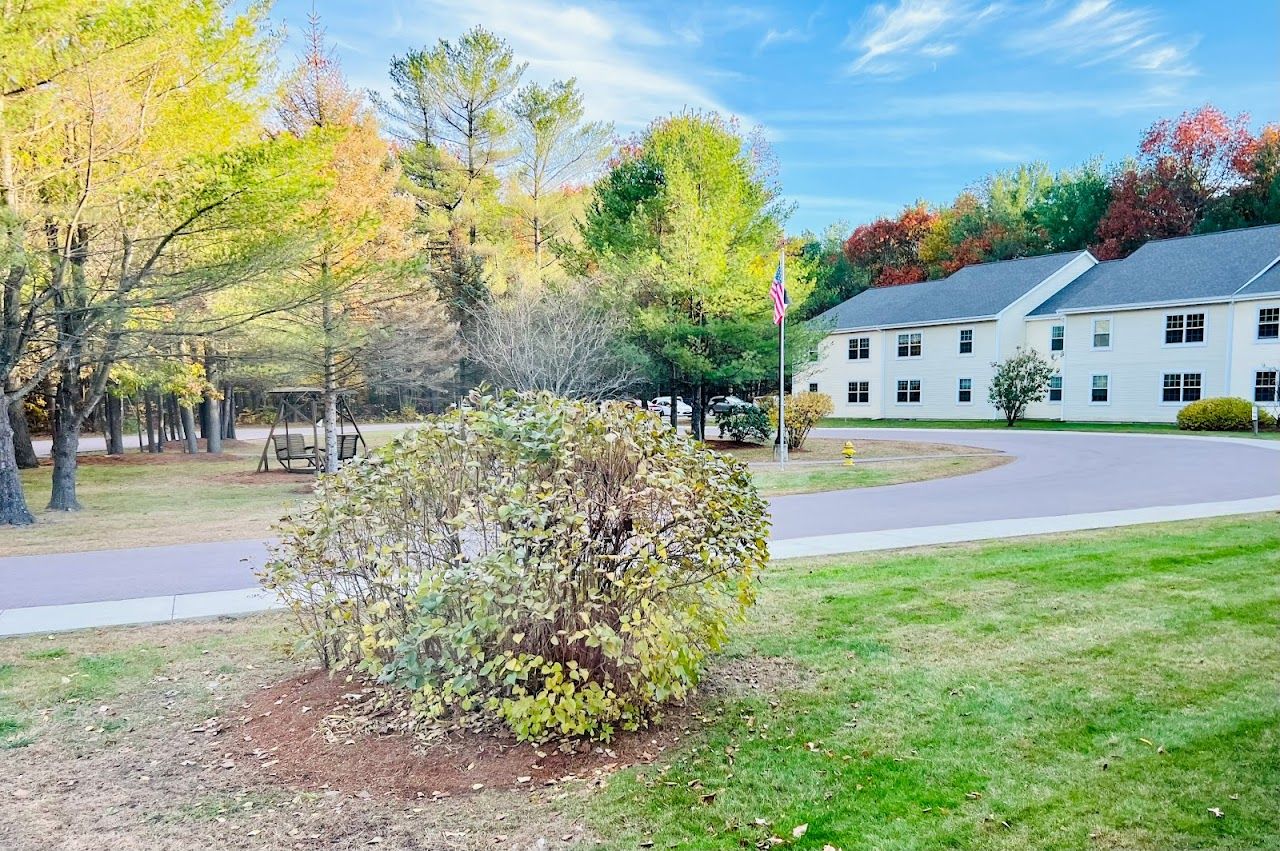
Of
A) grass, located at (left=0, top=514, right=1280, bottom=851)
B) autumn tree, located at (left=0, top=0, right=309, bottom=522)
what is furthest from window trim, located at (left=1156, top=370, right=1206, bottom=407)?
autumn tree, located at (left=0, top=0, right=309, bottom=522)

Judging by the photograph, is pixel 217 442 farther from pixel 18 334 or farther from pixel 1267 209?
pixel 1267 209

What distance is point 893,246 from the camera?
164ft

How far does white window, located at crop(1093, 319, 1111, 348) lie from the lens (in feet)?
94.0

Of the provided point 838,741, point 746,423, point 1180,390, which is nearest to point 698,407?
point 746,423

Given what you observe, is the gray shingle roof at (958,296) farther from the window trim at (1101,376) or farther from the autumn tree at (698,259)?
the autumn tree at (698,259)

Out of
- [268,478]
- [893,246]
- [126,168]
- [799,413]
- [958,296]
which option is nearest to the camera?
[126,168]

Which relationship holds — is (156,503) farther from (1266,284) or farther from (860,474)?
(1266,284)

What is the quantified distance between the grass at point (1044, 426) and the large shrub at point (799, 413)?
10.4m

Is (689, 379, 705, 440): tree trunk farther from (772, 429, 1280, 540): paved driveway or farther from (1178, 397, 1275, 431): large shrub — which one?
(1178, 397, 1275, 431): large shrub

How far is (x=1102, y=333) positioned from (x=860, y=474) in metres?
20.0

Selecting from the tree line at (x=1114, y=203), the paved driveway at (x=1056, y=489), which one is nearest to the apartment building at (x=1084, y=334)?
the tree line at (x=1114, y=203)

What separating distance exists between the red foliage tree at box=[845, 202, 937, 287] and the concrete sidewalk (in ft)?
130

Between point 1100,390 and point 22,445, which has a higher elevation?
point 1100,390

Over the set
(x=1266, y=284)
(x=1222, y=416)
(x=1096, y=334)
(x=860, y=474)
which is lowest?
(x=860, y=474)
